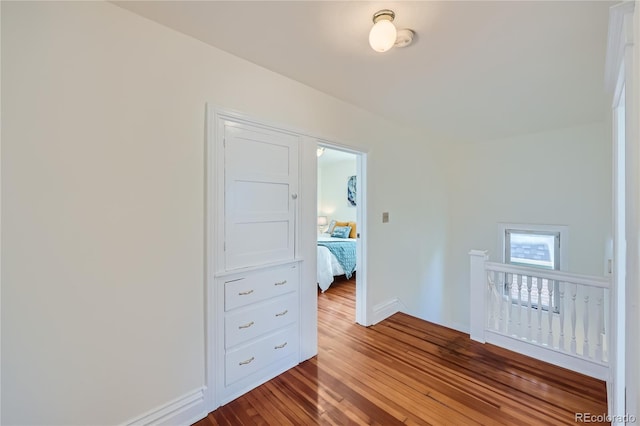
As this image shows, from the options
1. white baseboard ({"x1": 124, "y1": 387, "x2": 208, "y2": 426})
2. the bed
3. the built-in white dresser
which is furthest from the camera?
the bed

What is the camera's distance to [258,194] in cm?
197

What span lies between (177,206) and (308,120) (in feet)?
4.14

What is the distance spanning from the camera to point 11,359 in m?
1.15

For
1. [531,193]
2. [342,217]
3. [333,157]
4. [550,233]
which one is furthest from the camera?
[342,217]

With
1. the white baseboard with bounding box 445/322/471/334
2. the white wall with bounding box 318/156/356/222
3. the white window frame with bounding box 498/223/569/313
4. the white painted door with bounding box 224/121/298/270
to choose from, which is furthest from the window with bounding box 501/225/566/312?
the white wall with bounding box 318/156/356/222

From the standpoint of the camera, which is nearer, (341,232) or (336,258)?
(336,258)

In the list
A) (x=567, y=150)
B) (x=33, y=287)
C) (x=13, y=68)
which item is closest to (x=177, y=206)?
(x=33, y=287)

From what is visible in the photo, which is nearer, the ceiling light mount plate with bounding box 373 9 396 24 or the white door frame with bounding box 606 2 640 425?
the white door frame with bounding box 606 2 640 425

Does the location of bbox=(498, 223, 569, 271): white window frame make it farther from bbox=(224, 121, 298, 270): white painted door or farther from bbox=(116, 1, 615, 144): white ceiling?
bbox=(224, 121, 298, 270): white painted door

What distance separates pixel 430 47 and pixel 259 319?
2.18 meters

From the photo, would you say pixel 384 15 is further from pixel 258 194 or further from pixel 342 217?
pixel 342 217

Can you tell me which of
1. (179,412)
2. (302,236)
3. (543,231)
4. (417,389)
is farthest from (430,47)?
(543,231)

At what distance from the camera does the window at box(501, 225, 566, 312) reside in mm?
3535

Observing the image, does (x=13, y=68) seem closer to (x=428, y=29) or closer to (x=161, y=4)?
(x=161, y=4)
